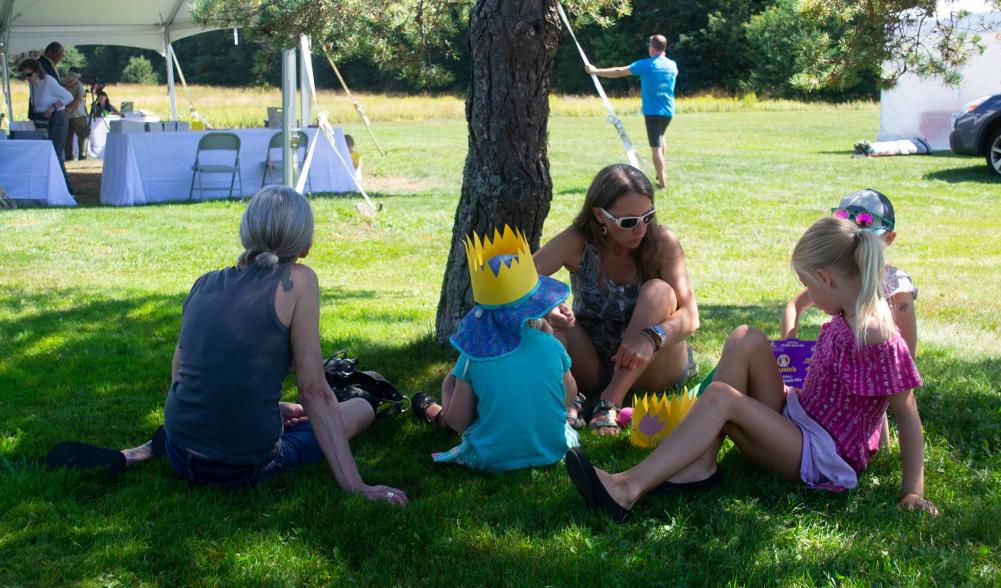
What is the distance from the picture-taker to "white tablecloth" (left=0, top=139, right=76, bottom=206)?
38.7 feet

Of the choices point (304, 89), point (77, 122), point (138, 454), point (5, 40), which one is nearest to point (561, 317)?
point (138, 454)

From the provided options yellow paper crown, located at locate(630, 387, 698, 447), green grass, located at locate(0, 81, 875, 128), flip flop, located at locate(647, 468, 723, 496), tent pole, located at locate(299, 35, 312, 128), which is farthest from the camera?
green grass, located at locate(0, 81, 875, 128)

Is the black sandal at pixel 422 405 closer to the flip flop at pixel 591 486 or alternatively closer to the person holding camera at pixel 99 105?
the flip flop at pixel 591 486

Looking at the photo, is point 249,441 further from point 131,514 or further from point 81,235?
point 81,235

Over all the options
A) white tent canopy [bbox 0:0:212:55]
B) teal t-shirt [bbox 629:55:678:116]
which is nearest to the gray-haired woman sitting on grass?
teal t-shirt [bbox 629:55:678:116]

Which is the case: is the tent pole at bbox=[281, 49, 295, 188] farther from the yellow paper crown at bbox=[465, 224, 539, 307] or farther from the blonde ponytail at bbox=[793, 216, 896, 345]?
the blonde ponytail at bbox=[793, 216, 896, 345]

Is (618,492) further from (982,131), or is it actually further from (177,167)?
(982,131)

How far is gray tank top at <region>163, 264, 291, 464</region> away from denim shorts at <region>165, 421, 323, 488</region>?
41 millimetres

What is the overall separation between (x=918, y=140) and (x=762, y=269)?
11151 mm

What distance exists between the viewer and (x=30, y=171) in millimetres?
11906

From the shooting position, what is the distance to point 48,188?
12.0 m

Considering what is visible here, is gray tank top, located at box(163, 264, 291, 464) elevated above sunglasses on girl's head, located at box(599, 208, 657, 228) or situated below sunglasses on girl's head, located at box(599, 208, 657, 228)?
below

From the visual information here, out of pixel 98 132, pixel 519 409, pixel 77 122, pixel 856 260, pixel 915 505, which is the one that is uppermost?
pixel 77 122

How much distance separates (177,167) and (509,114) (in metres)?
9.27
